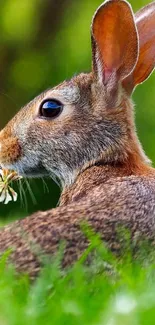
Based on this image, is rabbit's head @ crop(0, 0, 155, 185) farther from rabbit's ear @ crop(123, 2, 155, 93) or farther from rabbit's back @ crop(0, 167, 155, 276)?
rabbit's back @ crop(0, 167, 155, 276)

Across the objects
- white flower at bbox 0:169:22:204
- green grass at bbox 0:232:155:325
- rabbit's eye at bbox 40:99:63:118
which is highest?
rabbit's eye at bbox 40:99:63:118

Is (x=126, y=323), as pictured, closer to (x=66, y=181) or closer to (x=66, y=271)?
(x=66, y=271)

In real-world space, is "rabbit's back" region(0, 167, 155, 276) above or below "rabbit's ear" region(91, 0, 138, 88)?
below

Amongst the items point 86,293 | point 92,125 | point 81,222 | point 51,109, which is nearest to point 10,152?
point 51,109

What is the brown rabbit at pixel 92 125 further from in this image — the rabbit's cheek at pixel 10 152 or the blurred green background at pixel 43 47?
the blurred green background at pixel 43 47

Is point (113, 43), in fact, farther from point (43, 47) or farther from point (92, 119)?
point (43, 47)

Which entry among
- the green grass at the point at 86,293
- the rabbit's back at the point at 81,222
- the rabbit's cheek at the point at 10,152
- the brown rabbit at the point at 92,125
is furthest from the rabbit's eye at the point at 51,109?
the green grass at the point at 86,293

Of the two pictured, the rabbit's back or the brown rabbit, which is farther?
the brown rabbit

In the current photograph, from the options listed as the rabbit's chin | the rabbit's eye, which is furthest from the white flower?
the rabbit's eye
